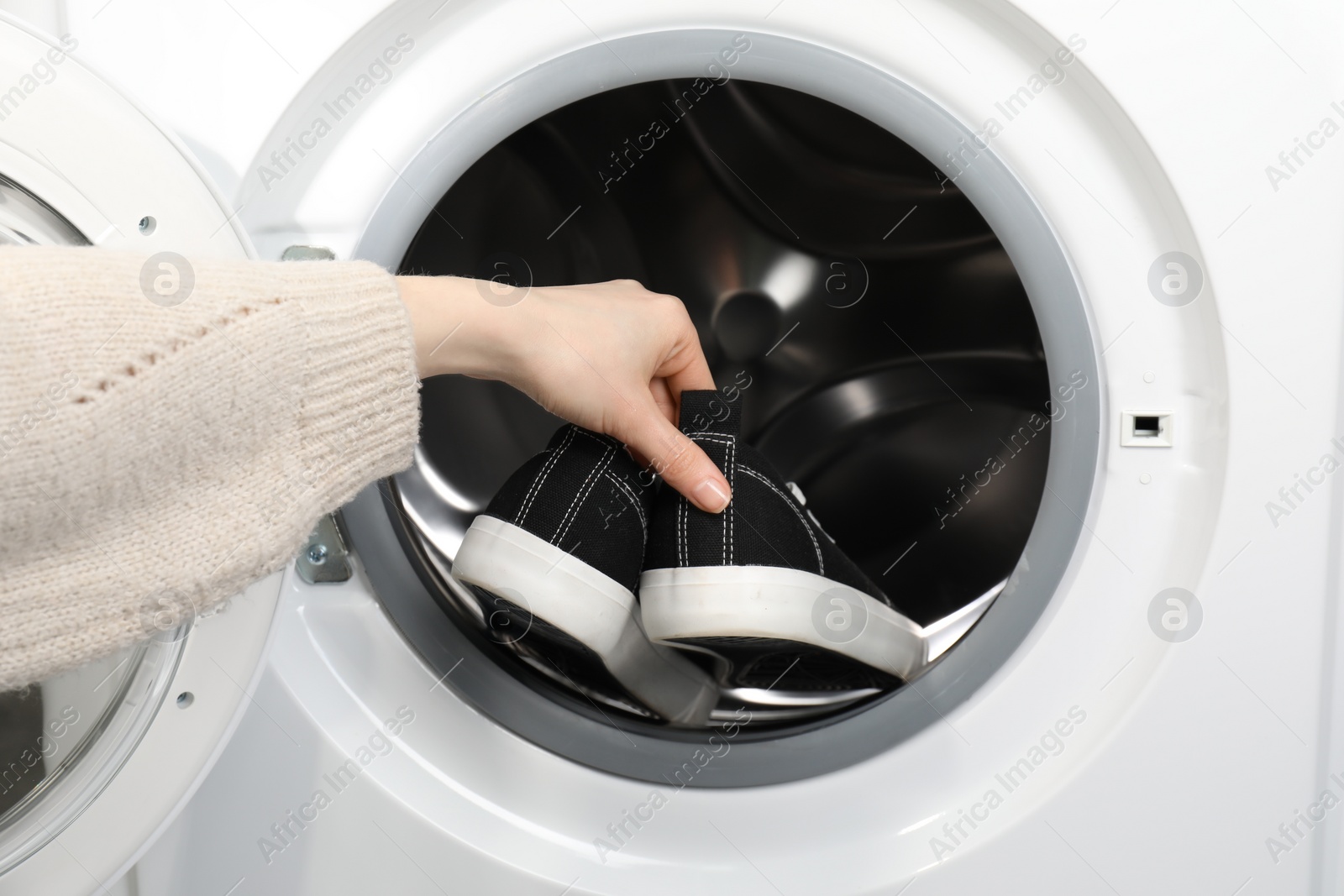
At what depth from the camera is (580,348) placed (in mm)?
538

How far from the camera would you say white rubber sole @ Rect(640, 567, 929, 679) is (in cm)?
53

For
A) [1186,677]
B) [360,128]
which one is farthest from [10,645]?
[1186,677]

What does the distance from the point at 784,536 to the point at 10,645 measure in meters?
0.41

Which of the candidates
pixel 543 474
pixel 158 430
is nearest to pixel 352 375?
pixel 158 430

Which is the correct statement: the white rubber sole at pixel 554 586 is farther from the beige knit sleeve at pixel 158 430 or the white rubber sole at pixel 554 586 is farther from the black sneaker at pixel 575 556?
the beige knit sleeve at pixel 158 430

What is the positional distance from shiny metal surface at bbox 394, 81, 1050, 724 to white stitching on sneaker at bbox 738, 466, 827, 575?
0.42ft

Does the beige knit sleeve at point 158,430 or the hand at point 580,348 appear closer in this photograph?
the beige knit sleeve at point 158,430

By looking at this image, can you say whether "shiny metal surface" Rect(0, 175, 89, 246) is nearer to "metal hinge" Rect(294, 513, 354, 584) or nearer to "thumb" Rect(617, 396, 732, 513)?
"metal hinge" Rect(294, 513, 354, 584)

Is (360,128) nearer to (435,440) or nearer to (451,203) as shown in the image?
(451,203)

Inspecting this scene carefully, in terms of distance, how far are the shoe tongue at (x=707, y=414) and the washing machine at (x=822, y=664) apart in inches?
6.7

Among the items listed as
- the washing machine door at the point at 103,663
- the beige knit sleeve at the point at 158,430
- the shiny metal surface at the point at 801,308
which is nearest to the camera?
the beige knit sleeve at the point at 158,430

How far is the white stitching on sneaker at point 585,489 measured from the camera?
56cm

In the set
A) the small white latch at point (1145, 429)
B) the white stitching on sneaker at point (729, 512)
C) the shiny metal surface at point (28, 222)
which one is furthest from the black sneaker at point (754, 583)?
the shiny metal surface at point (28, 222)

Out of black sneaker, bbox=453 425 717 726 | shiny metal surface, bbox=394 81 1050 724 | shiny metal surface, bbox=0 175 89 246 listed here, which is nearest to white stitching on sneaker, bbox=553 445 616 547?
black sneaker, bbox=453 425 717 726
